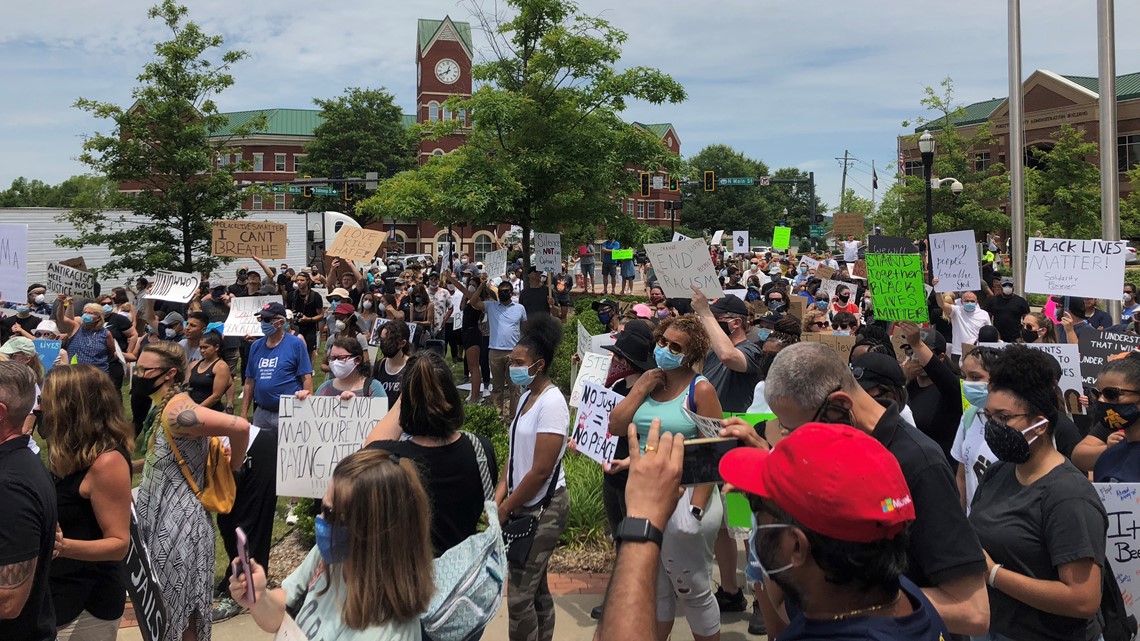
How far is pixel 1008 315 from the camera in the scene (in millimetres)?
11320

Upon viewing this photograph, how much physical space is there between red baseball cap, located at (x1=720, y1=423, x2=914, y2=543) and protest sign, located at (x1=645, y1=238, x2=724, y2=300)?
5.82 metres

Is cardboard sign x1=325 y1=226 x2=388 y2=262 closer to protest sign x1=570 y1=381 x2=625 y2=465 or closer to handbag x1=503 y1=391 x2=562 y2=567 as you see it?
protest sign x1=570 y1=381 x2=625 y2=465

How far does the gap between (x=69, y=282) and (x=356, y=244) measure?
5032mm

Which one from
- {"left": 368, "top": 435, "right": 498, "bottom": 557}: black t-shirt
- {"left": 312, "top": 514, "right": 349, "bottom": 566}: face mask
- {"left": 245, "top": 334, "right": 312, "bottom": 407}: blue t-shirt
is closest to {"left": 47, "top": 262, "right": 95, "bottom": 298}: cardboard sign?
{"left": 245, "top": 334, "right": 312, "bottom": 407}: blue t-shirt

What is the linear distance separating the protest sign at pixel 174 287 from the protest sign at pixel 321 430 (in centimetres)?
919

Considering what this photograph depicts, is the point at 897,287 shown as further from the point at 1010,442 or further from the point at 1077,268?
the point at 1010,442

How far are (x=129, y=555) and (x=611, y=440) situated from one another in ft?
8.59

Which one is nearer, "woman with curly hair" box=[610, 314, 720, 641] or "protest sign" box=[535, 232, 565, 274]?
"woman with curly hair" box=[610, 314, 720, 641]

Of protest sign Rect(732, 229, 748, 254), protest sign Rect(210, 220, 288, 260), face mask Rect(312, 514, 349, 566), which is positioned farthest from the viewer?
protest sign Rect(732, 229, 748, 254)

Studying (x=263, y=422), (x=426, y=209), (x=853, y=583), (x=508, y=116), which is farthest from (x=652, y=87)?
(x=853, y=583)

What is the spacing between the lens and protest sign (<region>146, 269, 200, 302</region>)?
→ 45.9ft

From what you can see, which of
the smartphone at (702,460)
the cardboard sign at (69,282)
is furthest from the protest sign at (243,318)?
the smartphone at (702,460)

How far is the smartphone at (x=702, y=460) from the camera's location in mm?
2605

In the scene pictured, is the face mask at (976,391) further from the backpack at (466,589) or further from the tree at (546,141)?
the tree at (546,141)
